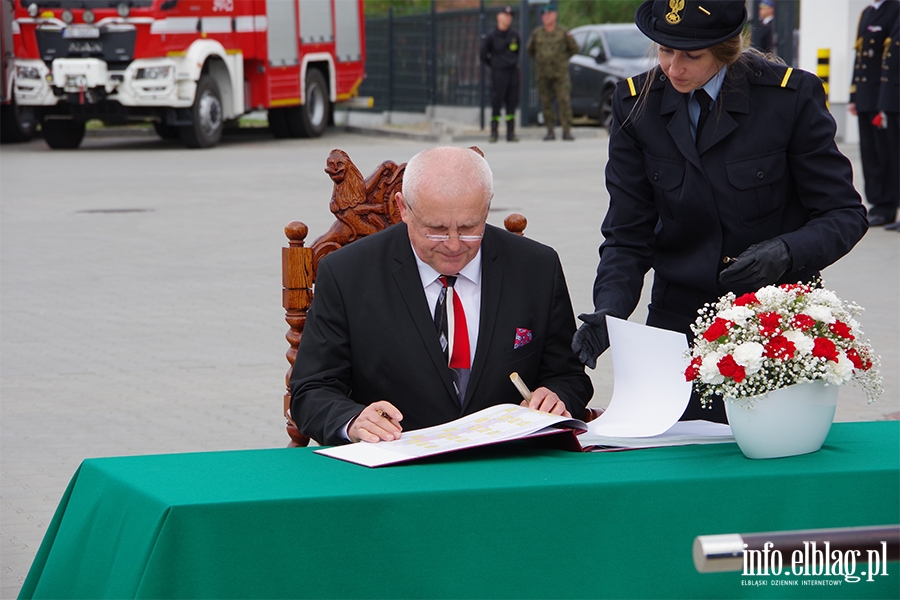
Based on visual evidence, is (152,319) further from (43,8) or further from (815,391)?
(43,8)

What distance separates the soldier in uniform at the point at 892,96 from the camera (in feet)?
35.5

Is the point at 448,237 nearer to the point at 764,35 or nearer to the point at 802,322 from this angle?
the point at 802,322

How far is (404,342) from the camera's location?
3035mm

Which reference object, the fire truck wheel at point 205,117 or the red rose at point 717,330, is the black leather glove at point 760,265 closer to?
the red rose at point 717,330

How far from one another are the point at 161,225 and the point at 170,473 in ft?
34.0

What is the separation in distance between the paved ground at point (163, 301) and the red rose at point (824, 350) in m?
2.64

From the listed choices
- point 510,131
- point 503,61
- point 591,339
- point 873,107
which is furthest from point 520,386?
point 510,131

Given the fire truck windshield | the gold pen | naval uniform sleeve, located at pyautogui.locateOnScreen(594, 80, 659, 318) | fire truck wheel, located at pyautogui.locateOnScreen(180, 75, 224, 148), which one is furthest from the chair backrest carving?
fire truck wheel, located at pyautogui.locateOnScreen(180, 75, 224, 148)

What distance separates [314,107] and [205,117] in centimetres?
346

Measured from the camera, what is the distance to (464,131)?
77.0ft

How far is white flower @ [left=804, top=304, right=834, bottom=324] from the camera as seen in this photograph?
2.44 m

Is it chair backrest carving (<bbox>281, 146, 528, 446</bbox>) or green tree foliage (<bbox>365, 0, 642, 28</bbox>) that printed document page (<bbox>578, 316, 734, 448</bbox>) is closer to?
chair backrest carving (<bbox>281, 146, 528, 446</bbox>)

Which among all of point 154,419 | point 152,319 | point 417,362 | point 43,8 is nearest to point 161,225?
point 152,319

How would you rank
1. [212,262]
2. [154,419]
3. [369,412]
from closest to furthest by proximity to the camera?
[369,412] → [154,419] → [212,262]
